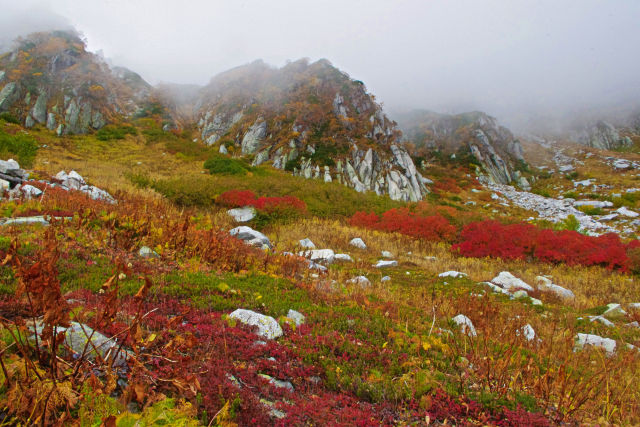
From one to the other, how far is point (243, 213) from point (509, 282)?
1183cm

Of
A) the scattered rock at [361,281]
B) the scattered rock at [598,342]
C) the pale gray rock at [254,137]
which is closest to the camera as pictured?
the scattered rock at [598,342]

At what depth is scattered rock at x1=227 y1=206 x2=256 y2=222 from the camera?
15.8m

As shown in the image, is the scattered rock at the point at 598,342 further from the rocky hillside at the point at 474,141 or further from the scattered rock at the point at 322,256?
the rocky hillside at the point at 474,141

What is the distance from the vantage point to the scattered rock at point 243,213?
15761 mm

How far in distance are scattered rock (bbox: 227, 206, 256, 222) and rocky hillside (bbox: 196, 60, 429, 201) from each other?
13.8 m

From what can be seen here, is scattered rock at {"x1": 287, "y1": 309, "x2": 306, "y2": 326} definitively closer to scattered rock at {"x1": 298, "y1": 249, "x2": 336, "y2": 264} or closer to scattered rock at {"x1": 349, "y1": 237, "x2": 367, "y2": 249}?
scattered rock at {"x1": 298, "y1": 249, "x2": 336, "y2": 264}

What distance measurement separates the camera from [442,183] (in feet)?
134

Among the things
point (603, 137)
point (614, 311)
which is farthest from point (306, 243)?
point (603, 137)

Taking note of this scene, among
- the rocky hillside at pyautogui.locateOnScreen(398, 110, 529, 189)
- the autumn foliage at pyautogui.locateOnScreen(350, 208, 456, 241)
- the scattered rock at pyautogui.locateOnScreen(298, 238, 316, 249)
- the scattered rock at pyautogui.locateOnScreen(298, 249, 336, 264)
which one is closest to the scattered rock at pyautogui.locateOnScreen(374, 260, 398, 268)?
the scattered rock at pyautogui.locateOnScreen(298, 249, 336, 264)

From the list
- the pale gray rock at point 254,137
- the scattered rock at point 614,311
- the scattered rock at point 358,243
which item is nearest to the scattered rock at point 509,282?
the scattered rock at point 614,311

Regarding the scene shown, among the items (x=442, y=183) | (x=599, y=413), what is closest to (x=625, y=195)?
(x=442, y=183)

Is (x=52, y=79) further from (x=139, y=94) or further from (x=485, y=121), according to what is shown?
(x=485, y=121)

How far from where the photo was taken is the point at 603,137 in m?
77.2

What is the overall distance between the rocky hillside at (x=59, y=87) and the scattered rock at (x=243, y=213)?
29692 mm
